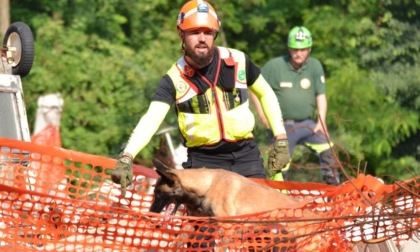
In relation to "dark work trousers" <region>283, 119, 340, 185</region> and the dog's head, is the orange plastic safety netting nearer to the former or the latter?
the dog's head

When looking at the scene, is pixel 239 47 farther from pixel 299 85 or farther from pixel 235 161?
pixel 235 161

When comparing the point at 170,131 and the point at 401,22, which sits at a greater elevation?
the point at 401,22

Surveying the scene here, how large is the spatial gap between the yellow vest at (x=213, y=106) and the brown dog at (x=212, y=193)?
59cm

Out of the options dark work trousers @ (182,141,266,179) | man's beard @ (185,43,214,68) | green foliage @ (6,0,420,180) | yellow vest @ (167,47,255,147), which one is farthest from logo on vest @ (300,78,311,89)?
man's beard @ (185,43,214,68)

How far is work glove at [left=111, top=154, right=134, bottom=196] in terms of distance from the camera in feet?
24.6

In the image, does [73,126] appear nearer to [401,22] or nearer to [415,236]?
[401,22]

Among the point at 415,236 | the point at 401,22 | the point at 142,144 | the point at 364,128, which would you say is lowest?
the point at 415,236

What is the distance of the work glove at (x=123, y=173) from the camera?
24.6ft

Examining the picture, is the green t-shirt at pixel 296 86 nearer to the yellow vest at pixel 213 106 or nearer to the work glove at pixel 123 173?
the yellow vest at pixel 213 106

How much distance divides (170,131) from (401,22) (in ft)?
12.9

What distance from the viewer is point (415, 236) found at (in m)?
7.61

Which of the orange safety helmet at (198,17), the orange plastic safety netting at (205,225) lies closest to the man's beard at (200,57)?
the orange safety helmet at (198,17)

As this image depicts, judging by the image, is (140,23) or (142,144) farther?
(140,23)

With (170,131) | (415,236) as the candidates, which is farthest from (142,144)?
(170,131)
